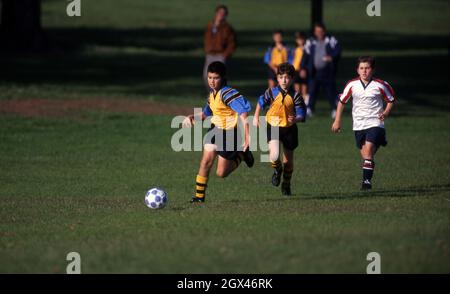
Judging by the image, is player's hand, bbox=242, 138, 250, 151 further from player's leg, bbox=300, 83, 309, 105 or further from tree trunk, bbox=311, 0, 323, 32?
tree trunk, bbox=311, 0, 323, 32

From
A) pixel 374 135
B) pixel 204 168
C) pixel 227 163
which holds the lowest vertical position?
pixel 204 168

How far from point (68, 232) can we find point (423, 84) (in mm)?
24704

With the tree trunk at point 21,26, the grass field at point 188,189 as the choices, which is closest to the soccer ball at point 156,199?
the grass field at point 188,189

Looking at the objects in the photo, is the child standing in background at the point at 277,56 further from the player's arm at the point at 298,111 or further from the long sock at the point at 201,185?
the long sock at the point at 201,185

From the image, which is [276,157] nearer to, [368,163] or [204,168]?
[204,168]

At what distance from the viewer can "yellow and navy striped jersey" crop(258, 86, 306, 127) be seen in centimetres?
1302

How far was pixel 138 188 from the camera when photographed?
14.5 m

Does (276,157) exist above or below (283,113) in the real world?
below

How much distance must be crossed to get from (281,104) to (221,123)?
1081 millimetres

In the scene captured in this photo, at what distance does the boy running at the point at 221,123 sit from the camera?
12180 millimetres

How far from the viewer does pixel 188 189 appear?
14.4 metres

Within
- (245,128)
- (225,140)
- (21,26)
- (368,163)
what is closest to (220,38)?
(368,163)
